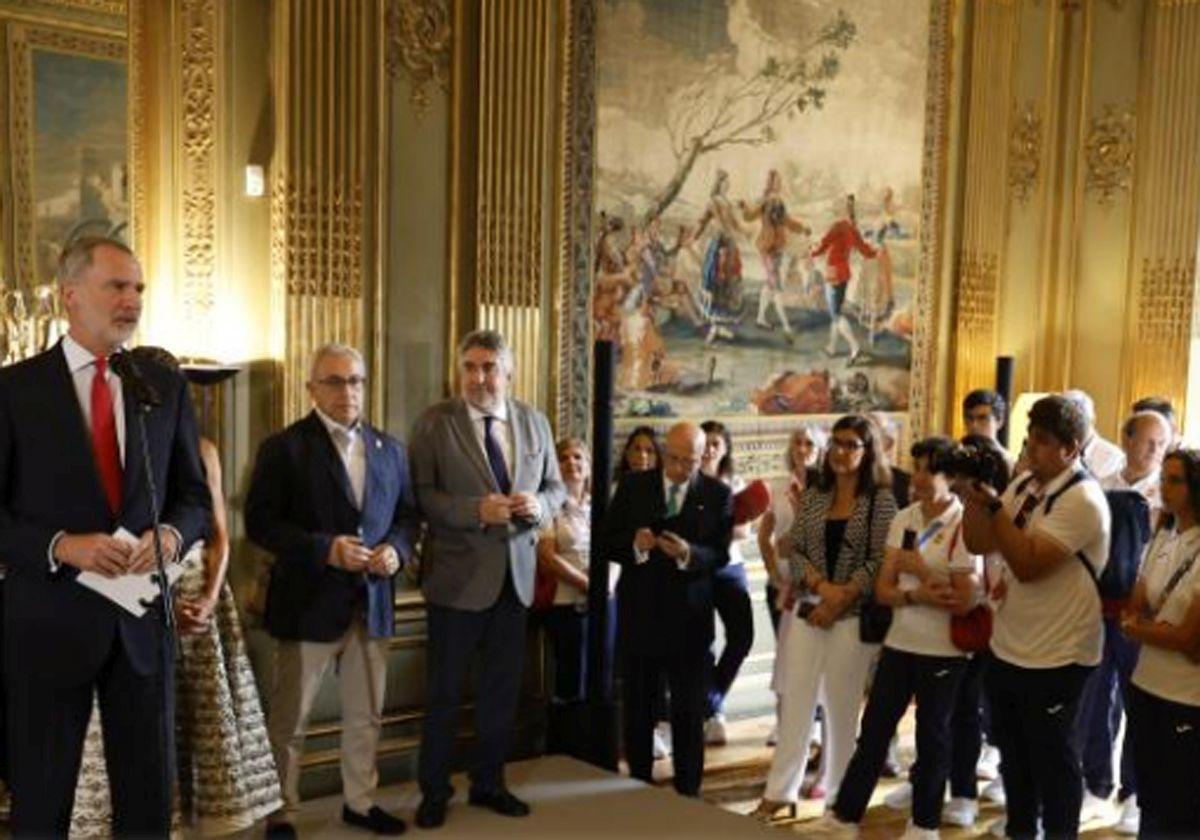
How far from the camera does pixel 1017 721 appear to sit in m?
3.94

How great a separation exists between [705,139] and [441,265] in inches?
68.3

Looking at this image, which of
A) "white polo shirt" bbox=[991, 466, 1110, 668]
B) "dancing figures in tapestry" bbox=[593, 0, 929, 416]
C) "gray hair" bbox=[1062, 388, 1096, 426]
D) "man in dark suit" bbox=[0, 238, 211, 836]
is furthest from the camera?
"dancing figures in tapestry" bbox=[593, 0, 929, 416]

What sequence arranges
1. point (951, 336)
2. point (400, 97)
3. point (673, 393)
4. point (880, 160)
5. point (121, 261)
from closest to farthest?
1. point (121, 261)
2. point (400, 97)
3. point (673, 393)
4. point (880, 160)
5. point (951, 336)

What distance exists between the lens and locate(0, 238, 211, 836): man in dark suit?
271 centimetres

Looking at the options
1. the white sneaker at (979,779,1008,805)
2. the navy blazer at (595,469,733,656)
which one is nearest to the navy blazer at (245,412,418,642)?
the navy blazer at (595,469,733,656)

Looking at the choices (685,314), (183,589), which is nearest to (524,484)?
(183,589)

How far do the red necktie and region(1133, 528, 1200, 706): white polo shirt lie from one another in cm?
272

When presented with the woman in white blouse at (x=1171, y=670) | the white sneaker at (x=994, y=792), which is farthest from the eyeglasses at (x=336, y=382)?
the white sneaker at (x=994, y=792)

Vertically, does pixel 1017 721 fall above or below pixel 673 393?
below

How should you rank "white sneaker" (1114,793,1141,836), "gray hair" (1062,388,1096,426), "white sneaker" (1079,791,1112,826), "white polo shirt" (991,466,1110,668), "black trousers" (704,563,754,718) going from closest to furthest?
1. "white polo shirt" (991,466,1110,668)
2. "gray hair" (1062,388,1096,426)
3. "white sneaker" (1114,793,1141,836)
4. "white sneaker" (1079,791,1112,826)
5. "black trousers" (704,563,754,718)

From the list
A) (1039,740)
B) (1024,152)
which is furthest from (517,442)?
(1024,152)

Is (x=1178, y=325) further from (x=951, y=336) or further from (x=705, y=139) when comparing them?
(x=705, y=139)

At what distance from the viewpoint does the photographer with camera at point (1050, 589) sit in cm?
372

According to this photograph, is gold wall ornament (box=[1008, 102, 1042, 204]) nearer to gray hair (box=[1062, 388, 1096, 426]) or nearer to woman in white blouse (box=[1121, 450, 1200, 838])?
gray hair (box=[1062, 388, 1096, 426])
